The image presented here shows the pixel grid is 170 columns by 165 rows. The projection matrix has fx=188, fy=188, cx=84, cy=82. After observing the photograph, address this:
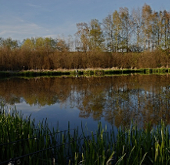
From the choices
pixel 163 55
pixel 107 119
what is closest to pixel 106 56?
pixel 163 55

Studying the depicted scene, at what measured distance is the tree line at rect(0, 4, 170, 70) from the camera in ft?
87.4

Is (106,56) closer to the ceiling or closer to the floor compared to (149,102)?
closer to the ceiling

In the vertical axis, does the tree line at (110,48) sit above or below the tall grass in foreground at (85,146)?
above

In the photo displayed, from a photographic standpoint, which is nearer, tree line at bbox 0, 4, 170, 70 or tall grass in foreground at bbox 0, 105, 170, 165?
tall grass in foreground at bbox 0, 105, 170, 165

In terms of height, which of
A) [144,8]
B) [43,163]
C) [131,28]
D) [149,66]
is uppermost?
[144,8]

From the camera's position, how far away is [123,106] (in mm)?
6090

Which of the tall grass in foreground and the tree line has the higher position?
the tree line

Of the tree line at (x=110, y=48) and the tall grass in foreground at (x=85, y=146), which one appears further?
the tree line at (x=110, y=48)

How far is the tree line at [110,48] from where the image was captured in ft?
87.4

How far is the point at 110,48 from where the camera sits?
31.7 m

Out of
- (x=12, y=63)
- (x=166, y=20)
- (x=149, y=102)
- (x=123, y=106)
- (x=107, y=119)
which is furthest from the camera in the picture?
(x=166, y=20)

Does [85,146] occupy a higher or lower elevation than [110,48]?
lower

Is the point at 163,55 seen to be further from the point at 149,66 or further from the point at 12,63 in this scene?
the point at 12,63

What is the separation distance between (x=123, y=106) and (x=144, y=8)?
1142 inches
